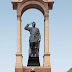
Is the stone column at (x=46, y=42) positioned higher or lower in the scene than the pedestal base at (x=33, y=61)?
higher

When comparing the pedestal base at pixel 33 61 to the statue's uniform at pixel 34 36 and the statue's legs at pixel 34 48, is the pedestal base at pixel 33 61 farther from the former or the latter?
the statue's uniform at pixel 34 36

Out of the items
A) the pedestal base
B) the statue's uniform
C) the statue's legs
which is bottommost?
the pedestal base

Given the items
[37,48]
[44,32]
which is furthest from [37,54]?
[44,32]

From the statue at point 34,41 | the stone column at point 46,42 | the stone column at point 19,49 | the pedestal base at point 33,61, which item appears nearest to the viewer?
the stone column at point 19,49

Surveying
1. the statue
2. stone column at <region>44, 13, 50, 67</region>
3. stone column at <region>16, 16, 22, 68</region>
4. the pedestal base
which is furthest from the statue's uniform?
the pedestal base

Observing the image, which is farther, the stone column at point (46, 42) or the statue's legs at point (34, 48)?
the statue's legs at point (34, 48)

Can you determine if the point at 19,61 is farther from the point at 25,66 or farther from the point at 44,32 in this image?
the point at 44,32

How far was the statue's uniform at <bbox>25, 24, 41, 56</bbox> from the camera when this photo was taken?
70.5 feet

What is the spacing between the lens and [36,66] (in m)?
20.9

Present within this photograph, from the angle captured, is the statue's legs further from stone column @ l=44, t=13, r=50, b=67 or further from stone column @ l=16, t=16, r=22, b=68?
stone column @ l=16, t=16, r=22, b=68

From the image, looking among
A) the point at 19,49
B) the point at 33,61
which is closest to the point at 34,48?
the point at 33,61

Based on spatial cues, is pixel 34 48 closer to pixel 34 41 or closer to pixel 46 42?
pixel 34 41

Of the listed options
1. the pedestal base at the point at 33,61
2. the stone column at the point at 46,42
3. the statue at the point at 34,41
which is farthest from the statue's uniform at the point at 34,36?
the pedestal base at the point at 33,61

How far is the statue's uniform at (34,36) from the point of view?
70.5 ft
